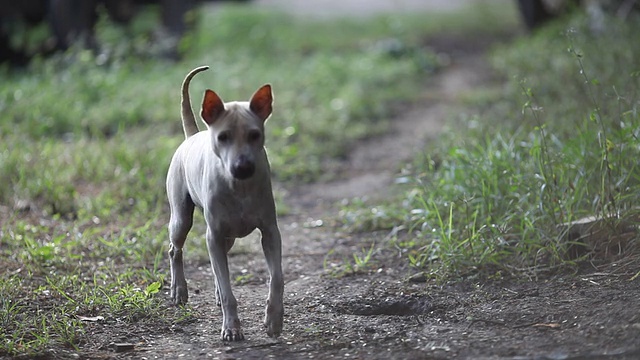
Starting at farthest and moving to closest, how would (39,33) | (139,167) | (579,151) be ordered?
(39,33)
(139,167)
(579,151)

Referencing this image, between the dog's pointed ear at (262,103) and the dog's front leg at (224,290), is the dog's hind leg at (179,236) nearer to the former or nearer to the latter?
the dog's front leg at (224,290)

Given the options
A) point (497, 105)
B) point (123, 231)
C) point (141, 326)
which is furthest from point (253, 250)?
point (497, 105)

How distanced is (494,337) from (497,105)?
5831 millimetres

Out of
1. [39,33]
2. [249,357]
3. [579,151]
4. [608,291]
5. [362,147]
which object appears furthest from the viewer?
[39,33]

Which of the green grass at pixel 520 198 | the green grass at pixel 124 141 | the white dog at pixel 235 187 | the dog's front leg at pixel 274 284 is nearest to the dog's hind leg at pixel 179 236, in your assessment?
the green grass at pixel 124 141

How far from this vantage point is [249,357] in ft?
12.7

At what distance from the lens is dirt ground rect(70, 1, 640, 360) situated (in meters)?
3.82

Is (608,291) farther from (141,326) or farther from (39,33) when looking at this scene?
(39,33)

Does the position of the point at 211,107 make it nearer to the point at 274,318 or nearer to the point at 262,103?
the point at 262,103

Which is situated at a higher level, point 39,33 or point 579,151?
point 39,33

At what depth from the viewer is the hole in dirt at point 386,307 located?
4.54 m

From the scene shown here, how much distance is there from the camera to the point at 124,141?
8125 millimetres

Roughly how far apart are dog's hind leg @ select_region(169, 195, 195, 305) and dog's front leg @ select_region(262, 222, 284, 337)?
23.7 inches

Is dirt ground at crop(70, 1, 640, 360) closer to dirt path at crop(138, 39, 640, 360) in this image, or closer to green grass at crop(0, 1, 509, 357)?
dirt path at crop(138, 39, 640, 360)
